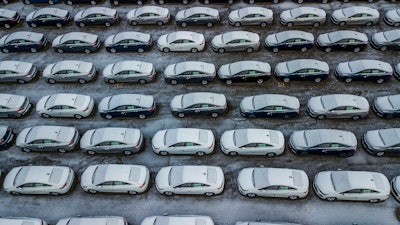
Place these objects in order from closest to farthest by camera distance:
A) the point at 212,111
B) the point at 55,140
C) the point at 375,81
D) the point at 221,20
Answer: the point at 55,140, the point at 212,111, the point at 375,81, the point at 221,20

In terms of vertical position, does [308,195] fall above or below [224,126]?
below

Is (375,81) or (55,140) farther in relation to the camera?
(375,81)

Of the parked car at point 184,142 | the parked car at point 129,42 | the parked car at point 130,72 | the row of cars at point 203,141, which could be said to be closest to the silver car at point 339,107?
the row of cars at point 203,141

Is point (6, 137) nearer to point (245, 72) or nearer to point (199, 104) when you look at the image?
point (199, 104)

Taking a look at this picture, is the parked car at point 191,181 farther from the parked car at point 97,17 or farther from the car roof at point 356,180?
the parked car at point 97,17

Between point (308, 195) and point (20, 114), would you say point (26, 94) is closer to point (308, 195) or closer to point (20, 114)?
point (20, 114)

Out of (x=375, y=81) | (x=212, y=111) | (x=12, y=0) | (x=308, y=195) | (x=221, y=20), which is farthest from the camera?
(x=12, y=0)

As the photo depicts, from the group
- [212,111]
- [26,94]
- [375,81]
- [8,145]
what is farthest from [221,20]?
[8,145]

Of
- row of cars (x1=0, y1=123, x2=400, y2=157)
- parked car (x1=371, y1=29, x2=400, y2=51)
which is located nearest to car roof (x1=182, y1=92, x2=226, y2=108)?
row of cars (x1=0, y1=123, x2=400, y2=157)
